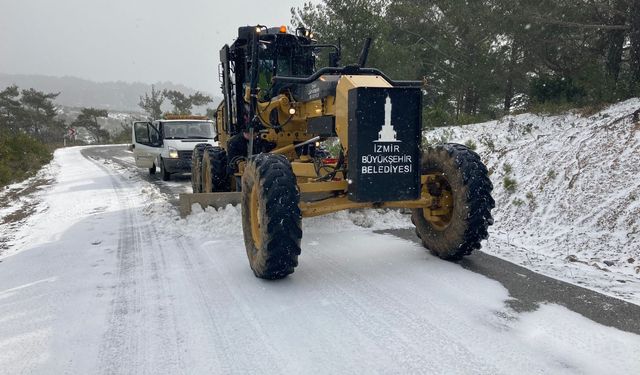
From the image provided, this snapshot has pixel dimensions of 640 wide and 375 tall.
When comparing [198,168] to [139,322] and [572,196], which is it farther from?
[572,196]

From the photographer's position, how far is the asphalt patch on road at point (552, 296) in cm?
352

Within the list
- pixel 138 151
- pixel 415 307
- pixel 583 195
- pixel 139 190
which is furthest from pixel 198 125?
A: pixel 415 307

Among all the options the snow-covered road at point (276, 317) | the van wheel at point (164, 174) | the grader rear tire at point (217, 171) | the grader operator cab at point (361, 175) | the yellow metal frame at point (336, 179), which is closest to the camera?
the snow-covered road at point (276, 317)

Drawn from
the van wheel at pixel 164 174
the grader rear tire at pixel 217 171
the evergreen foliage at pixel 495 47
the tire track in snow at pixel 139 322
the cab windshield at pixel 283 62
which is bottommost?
the tire track in snow at pixel 139 322

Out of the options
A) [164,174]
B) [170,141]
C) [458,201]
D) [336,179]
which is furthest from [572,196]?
[164,174]

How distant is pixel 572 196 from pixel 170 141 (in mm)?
10845

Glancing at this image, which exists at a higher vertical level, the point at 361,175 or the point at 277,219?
the point at 361,175

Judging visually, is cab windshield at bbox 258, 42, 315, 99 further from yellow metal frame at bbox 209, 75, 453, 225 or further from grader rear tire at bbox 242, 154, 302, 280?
grader rear tire at bbox 242, 154, 302, 280

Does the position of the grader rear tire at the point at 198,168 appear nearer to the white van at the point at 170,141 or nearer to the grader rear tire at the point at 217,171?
the grader rear tire at the point at 217,171

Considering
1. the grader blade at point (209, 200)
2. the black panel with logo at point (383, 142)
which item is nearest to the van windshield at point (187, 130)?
the grader blade at point (209, 200)

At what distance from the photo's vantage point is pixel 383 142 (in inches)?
175

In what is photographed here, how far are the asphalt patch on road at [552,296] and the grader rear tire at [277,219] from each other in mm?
1914

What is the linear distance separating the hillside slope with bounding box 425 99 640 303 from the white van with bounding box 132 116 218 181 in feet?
27.1

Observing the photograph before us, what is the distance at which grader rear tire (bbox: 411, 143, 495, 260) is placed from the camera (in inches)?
185
